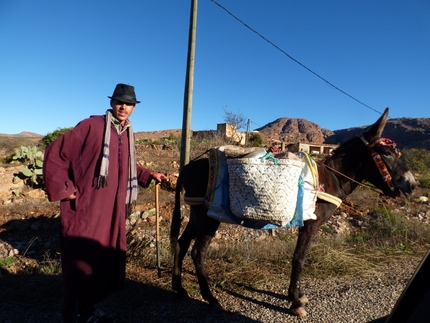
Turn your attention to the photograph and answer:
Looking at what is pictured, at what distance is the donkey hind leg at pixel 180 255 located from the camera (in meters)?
3.29

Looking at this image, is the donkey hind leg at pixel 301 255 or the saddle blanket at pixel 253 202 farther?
the donkey hind leg at pixel 301 255

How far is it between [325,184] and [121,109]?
2258 mm

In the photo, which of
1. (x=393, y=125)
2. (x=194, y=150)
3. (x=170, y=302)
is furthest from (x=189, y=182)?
(x=393, y=125)

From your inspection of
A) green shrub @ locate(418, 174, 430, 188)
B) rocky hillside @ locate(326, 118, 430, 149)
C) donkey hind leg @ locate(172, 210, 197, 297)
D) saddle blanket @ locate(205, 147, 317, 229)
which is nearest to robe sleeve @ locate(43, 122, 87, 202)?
saddle blanket @ locate(205, 147, 317, 229)

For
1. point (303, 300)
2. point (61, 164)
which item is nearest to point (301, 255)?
point (303, 300)

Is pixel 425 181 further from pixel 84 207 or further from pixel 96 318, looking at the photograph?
pixel 84 207

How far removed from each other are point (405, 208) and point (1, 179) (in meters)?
11.8

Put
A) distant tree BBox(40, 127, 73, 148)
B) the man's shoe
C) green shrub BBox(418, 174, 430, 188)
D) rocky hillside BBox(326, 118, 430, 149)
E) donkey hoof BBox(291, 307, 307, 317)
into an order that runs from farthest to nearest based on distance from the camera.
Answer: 1. rocky hillside BBox(326, 118, 430, 149)
2. distant tree BBox(40, 127, 73, 148)
3. green shrub BBox(418, 174, 430, 188)
4. donkey hoof BBox(291, 307, 307, 317)
5. the man's shoe

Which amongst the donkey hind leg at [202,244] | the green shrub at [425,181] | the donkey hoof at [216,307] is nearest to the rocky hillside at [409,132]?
the green shrub at [425,181]

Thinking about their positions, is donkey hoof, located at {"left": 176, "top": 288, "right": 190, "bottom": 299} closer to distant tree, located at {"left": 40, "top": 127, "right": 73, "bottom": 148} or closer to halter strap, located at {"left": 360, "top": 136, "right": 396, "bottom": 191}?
halter strap, located at {"left": 360, "top": 136, "right": 396, "bottom": 191}

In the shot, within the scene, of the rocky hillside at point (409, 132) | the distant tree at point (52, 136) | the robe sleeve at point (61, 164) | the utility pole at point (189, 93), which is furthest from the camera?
the rocky hillside at point (409, 132)

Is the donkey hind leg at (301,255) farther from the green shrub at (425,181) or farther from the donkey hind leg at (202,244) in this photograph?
the green shrub at (425,181)

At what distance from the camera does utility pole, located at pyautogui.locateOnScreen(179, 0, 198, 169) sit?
5.50 meters

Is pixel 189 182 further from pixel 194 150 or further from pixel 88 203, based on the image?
pixel 194 150
